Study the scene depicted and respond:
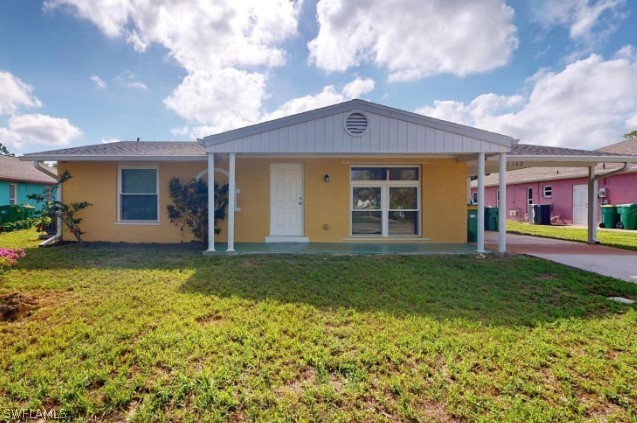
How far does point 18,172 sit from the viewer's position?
1730 centimetres

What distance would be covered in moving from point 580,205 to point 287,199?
17515mm

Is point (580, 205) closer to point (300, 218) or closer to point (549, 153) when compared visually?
point (549, 153)

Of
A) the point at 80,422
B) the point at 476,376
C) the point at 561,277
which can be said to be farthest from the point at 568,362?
the point at 80,422

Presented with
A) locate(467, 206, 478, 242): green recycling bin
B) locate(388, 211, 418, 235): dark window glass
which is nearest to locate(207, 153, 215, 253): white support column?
locate(388, 211, 418, 235): dark window glass

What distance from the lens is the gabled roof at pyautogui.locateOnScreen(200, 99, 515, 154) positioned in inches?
281

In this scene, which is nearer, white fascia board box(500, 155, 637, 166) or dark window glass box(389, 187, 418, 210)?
white fascia board box(500, 155, 637, 166)

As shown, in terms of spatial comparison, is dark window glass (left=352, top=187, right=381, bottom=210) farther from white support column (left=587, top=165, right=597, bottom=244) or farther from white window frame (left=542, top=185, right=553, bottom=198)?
white window frame (left=542, top=185, right=553, bottom=198)

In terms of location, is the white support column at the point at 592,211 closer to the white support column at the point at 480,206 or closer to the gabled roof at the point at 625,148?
the white support column at the point at 480,206

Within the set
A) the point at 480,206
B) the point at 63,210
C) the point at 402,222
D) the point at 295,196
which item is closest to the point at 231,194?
the point at 295,196

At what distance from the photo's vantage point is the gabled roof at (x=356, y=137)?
7145 mm

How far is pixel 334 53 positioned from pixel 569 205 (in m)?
16.5

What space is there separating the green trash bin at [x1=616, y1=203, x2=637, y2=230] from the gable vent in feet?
47.6

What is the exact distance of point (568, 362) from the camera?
268 cm

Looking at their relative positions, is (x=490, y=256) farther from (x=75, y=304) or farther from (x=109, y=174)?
(x=109, y=174)
